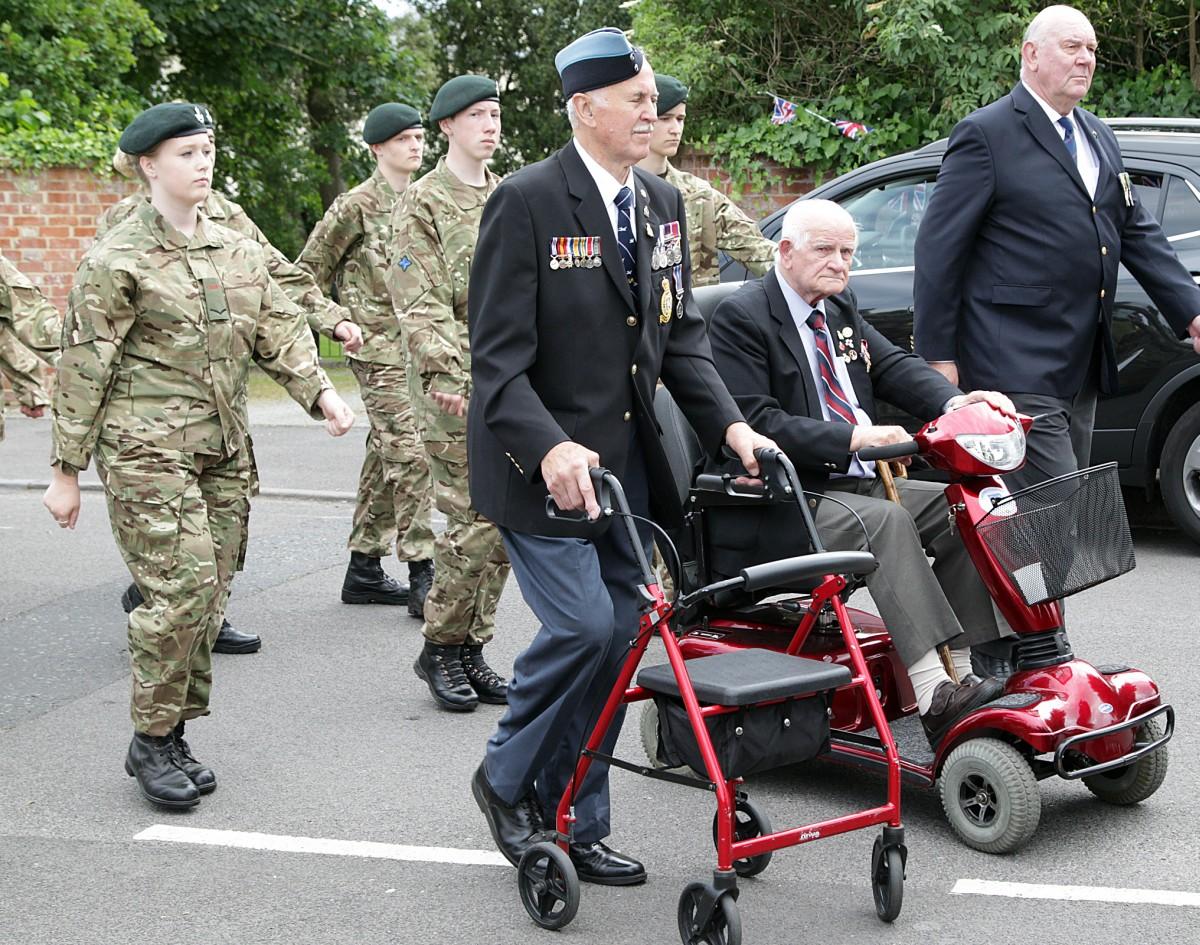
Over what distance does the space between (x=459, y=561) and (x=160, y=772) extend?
4.36ft

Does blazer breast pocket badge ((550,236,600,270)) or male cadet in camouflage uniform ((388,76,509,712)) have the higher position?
blazer breast pocket badge ((550,236,600,270))

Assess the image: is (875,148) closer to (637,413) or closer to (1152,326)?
(1152,326)

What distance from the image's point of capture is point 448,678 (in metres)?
6.20

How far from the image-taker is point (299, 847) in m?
4.85

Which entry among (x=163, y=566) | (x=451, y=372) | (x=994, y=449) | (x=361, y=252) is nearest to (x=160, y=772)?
(x=163, y=566)

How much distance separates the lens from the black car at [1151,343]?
323 inches

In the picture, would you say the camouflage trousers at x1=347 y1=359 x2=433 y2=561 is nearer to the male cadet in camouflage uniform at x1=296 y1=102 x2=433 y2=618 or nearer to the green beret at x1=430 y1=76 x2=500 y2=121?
the male cadet in camouflage uniform at x1=296 y1=102 x2=433 y2=618

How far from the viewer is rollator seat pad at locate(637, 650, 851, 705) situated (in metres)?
3.79

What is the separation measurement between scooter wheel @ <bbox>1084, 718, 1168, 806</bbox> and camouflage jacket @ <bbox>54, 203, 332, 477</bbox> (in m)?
2.63

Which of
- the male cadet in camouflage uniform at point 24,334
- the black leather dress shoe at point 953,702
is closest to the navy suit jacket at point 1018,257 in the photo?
the black leather dress shoe at point 953,702

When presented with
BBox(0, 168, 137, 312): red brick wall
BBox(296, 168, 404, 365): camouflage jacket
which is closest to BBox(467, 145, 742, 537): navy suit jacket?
BBox(296, 168, 404, 365): camouflage jacket

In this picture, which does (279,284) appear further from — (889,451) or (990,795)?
(990,795)

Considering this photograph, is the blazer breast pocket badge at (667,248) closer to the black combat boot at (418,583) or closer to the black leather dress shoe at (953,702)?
the black leather dress shoe at (953,702)

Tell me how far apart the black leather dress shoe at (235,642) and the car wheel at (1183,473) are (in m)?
4.34
